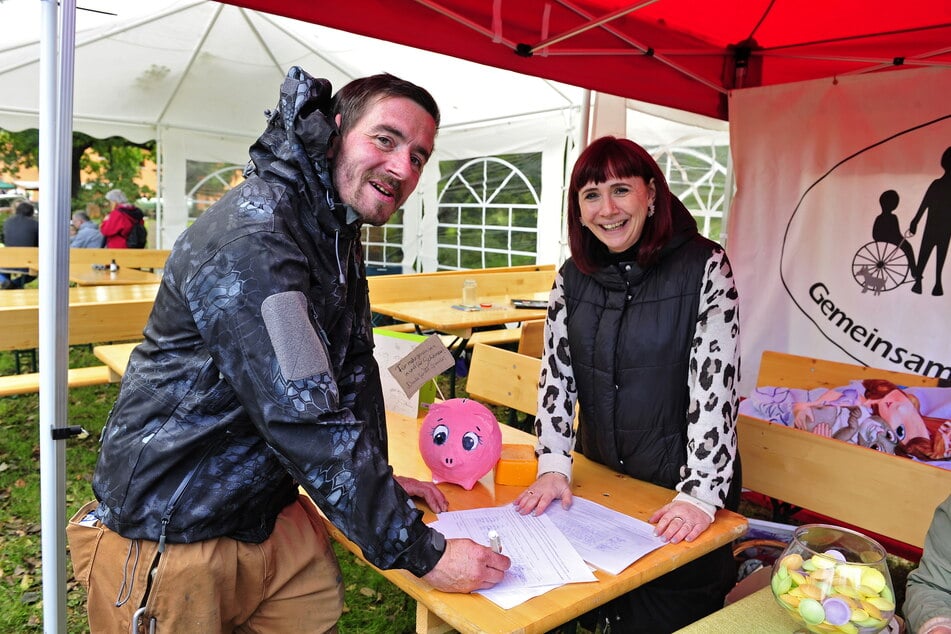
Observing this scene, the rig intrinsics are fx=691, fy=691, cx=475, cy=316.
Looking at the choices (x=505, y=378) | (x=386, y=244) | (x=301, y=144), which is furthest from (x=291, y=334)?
(x=386, y=244)

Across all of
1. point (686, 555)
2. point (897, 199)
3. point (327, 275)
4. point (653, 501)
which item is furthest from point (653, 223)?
point (897, 199)

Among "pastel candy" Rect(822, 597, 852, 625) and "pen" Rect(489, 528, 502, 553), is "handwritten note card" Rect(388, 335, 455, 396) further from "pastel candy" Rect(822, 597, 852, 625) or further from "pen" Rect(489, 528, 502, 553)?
"pastel candy" Rect(822, 597, 852, 625)

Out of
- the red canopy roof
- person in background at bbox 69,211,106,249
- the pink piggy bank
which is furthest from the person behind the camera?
person in background at bbox 69,211,106,249

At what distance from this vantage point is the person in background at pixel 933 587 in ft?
4.33

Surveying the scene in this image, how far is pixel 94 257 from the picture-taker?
27.4 feet

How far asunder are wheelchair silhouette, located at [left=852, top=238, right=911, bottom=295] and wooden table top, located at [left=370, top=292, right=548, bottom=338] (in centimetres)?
252

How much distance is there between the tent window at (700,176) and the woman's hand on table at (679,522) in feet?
22.5

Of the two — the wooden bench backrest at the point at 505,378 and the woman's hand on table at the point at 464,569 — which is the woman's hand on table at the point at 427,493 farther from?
the wooden bench backrest at the point at 505,378

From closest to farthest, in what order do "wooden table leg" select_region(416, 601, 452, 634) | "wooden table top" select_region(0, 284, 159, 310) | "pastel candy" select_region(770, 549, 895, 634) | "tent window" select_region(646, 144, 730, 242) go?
"pastel candy" select_region(770, 549, 895, 634)
"wooden table leg" select_region(416, 601, 452, 634)
"wooden table top" select_region(0, 284, 159, 310)
"tent window" select_region(646, 144, 730, 242)

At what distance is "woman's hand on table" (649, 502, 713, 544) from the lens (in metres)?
1.63

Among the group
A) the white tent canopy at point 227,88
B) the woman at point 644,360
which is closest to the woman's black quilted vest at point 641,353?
the woman at point 644,360

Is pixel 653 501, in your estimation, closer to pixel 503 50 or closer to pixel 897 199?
pixel 503 50

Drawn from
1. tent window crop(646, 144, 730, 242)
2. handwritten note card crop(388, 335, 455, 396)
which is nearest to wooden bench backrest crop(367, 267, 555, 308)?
tent window crop(646, 144, 730, 242)

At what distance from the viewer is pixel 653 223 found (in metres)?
1.94
